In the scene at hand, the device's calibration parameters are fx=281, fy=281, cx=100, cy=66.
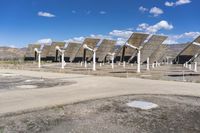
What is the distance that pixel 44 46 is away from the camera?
81.9 m

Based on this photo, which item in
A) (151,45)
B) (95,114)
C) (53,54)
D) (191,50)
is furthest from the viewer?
(53,54)

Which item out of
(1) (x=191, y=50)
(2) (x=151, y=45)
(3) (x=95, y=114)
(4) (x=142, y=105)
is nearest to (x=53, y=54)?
(2) (x=151, y=45)

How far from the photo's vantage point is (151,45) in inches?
2195

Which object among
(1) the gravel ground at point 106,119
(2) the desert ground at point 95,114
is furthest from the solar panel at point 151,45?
(1) the gravel ground at point 106,119

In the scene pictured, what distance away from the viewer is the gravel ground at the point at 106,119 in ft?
27.8

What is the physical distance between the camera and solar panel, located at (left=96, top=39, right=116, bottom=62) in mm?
66844

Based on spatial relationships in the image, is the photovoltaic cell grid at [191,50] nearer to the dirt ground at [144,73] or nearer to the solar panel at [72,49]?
the dirt ground at [144,73]

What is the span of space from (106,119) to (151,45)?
4744 centimetres

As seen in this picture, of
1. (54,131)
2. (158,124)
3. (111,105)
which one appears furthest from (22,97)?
(158,124)

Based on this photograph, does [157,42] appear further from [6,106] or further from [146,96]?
[6,106]

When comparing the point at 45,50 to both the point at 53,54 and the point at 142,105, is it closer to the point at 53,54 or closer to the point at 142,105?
the point at 53,54

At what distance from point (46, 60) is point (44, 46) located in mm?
4769

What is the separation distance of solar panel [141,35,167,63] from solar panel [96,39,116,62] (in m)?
12.3

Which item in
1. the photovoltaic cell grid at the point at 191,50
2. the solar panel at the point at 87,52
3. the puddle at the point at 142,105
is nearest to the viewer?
the puddle at the point at 142,105
